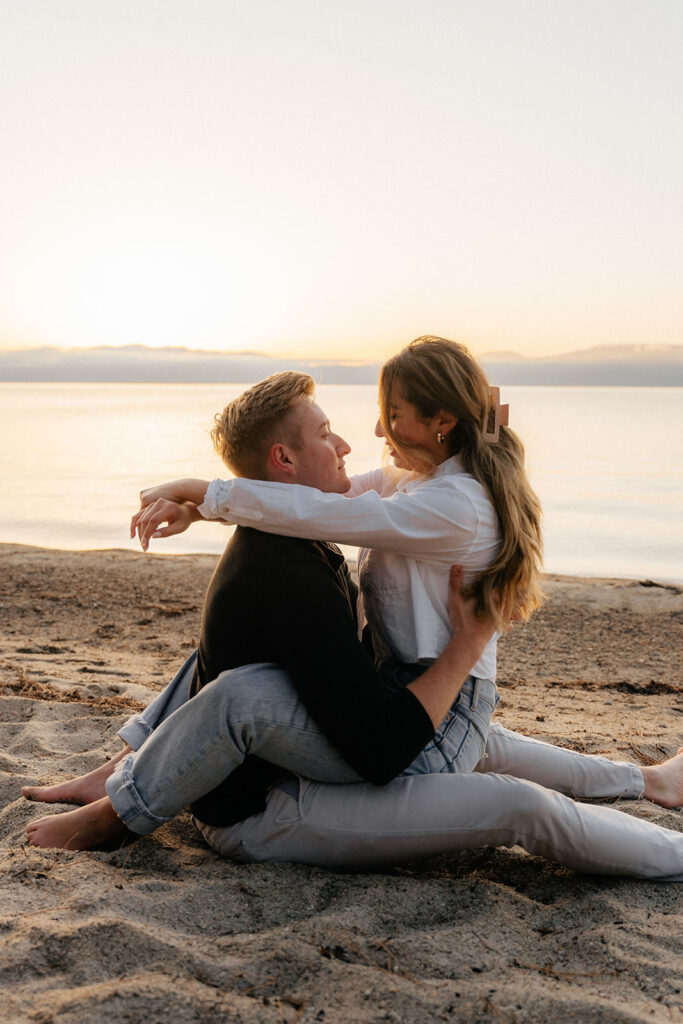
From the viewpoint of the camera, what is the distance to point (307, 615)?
255cm

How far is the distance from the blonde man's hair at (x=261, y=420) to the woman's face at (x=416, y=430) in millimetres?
301

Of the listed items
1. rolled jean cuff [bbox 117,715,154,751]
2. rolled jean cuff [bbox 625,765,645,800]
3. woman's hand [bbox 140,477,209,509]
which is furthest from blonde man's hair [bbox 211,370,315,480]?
rolled jean cuff [bbox 625,765,645,800]

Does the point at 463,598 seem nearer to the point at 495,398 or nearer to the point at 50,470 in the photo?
the point at 495,398

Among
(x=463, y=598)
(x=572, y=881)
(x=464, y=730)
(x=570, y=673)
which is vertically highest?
(x=463, y=598)

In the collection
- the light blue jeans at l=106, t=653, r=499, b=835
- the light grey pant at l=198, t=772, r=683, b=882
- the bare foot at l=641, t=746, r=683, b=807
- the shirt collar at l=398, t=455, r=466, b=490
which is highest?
the shirt collar at l=398, t=455, r=466, b=490

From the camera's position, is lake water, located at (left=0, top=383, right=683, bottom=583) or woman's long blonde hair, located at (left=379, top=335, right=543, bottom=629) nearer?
woman's long blonde hair, located at (left=379, top=335, right=543, bottom=629)

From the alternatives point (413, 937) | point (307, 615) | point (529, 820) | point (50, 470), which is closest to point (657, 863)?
point (529, 820)

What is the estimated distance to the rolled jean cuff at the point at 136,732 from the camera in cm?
319

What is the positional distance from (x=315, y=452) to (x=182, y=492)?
19.5 inches

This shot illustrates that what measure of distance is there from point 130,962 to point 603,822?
145cm

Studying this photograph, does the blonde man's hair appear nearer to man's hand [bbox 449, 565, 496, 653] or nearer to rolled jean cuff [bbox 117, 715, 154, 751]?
man's hand [bbox 449, 565, 496, 653]

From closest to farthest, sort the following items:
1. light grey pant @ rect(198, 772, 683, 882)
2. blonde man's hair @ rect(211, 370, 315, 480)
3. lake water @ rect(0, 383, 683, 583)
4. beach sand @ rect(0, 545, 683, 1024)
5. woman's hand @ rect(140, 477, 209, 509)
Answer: beach sand @ rect(0, 545, 683, 1024) < light grey pant @ rect(198, 772, 683, 882) < blonde man's hair @ rect(211, 370, 315, 480) < woman's hand @ rect(140, 477, 209, 509) < lake water @ rect(0, 383, 683, 583)

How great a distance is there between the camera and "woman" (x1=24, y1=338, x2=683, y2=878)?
2650mm

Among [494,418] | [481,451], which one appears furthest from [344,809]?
[494,418]
